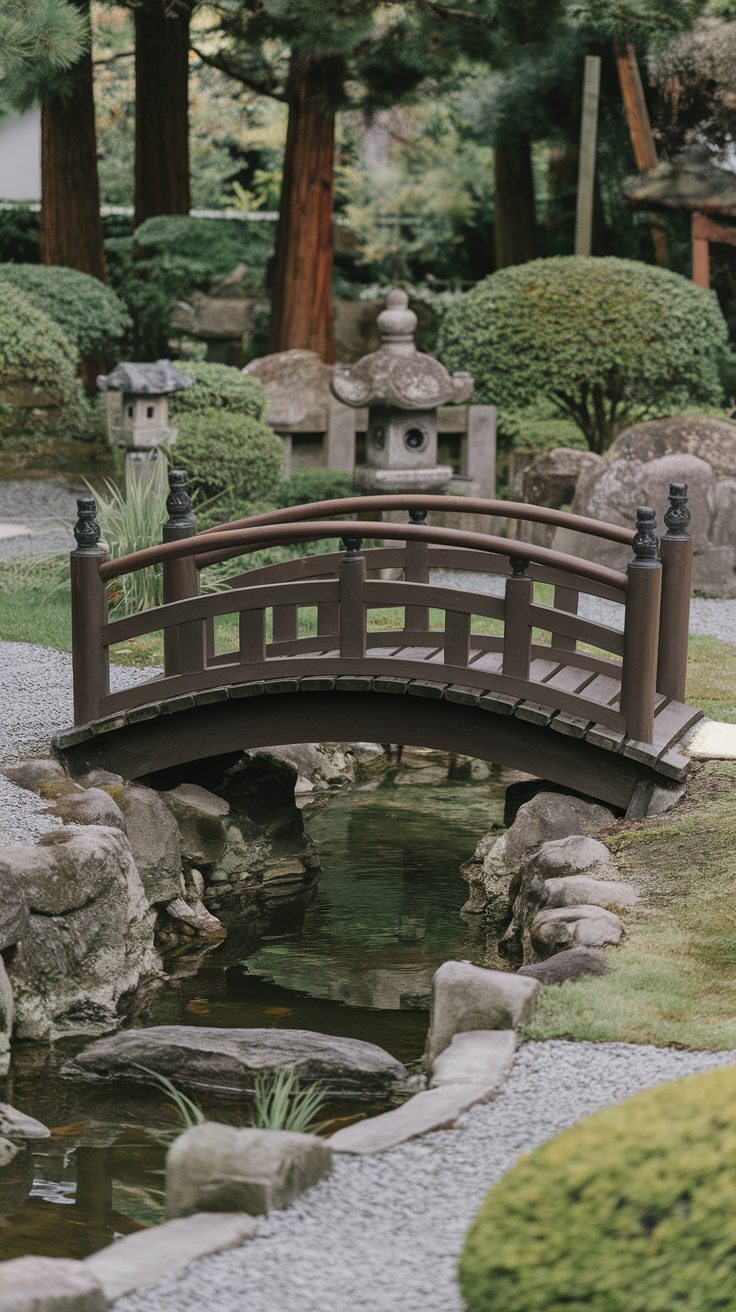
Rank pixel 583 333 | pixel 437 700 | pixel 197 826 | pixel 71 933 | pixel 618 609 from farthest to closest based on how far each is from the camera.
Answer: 1. pixel 583 333
2. pixel 618 609
3. pixel 197 826
4. pixel 437 700
5. pixel 71 933

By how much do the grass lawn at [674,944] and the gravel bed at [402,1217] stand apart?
0.24 meters

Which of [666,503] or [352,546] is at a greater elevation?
[352,546]

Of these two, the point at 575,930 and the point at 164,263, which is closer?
the point at 575,930

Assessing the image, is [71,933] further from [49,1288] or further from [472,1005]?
[49,1288]

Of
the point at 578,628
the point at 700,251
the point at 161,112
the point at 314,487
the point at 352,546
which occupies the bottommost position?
the point at 578,628

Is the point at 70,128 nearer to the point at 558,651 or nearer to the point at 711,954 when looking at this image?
the point at 558,651

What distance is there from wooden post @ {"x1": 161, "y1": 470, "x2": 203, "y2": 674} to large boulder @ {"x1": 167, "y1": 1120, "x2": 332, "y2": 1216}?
13.2ft

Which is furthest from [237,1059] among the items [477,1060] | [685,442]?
[685,442]

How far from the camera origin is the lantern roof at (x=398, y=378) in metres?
12.5

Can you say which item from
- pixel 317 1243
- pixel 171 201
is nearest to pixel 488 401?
pixel 171 201

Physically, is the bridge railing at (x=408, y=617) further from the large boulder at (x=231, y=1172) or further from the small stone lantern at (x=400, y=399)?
the small stone lantern at (x=400, y=399)

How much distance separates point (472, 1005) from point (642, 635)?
258 cm

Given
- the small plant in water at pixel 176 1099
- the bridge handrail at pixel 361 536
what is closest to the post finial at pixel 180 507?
the bridge handrail at pixel 361 536

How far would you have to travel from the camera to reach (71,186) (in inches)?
694
